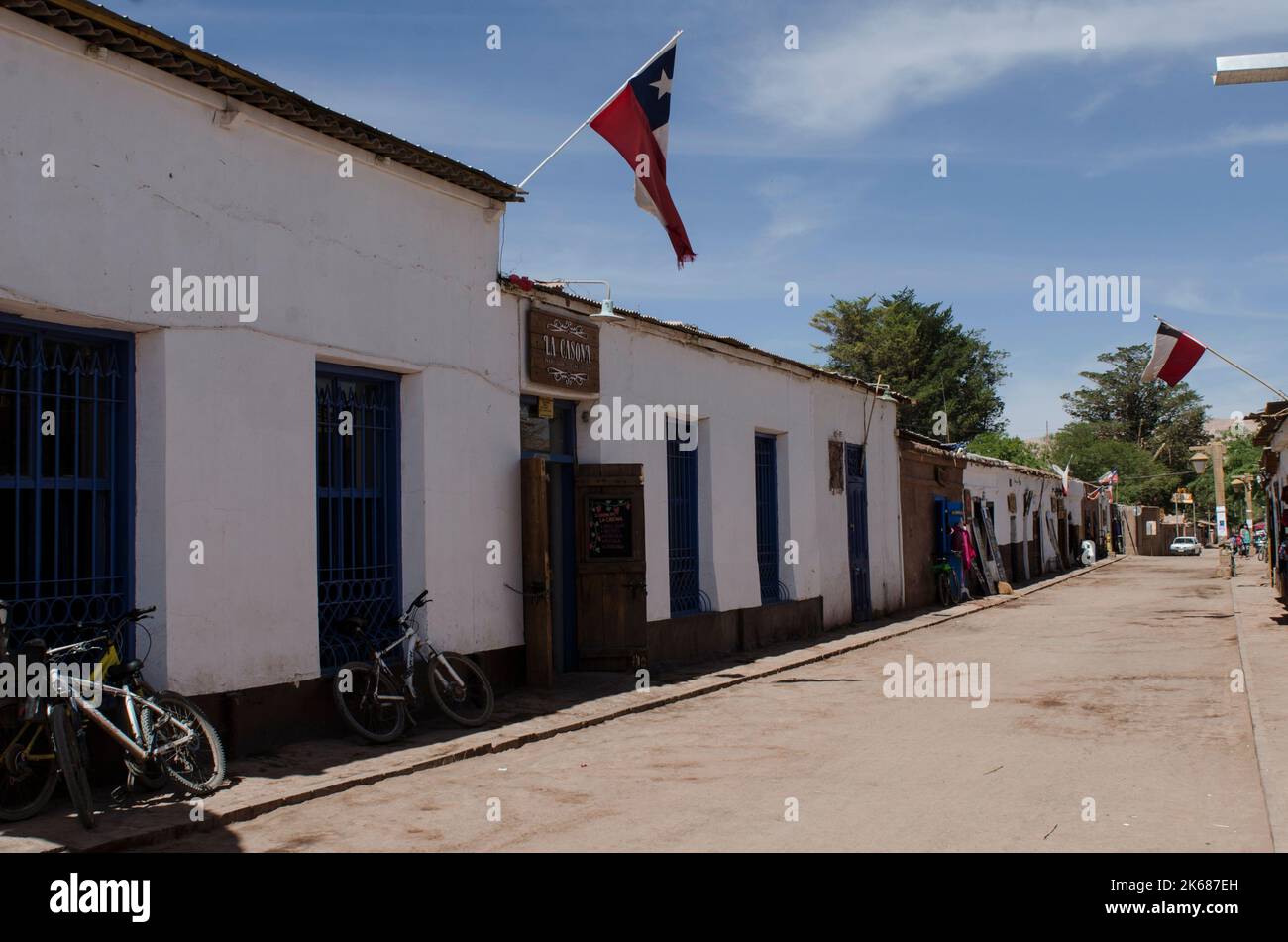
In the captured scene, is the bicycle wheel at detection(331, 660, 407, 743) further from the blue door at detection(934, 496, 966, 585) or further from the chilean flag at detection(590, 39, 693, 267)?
the blue door at detection(934, 496, 966, 585)

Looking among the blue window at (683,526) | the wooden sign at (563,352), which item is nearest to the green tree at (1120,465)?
the blue window at (683,526)

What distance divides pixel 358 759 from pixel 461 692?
1.54 metres

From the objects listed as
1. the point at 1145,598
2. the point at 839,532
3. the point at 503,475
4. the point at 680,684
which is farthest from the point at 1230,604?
the point at 503,475

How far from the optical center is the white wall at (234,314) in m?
7.27

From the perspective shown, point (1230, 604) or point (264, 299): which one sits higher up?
point (264, 299)

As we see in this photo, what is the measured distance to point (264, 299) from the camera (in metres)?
8.70

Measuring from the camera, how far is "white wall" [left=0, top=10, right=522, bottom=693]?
7.27 m

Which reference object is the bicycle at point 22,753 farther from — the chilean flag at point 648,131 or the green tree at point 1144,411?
the green tree at point 1144,411

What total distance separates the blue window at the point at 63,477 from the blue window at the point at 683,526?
295 inches

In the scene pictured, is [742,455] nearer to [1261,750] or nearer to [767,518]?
[767,518]

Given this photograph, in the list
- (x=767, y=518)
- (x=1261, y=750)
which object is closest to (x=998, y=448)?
(x=767, y=518)

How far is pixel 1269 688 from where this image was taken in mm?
10938

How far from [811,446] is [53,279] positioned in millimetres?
13014
